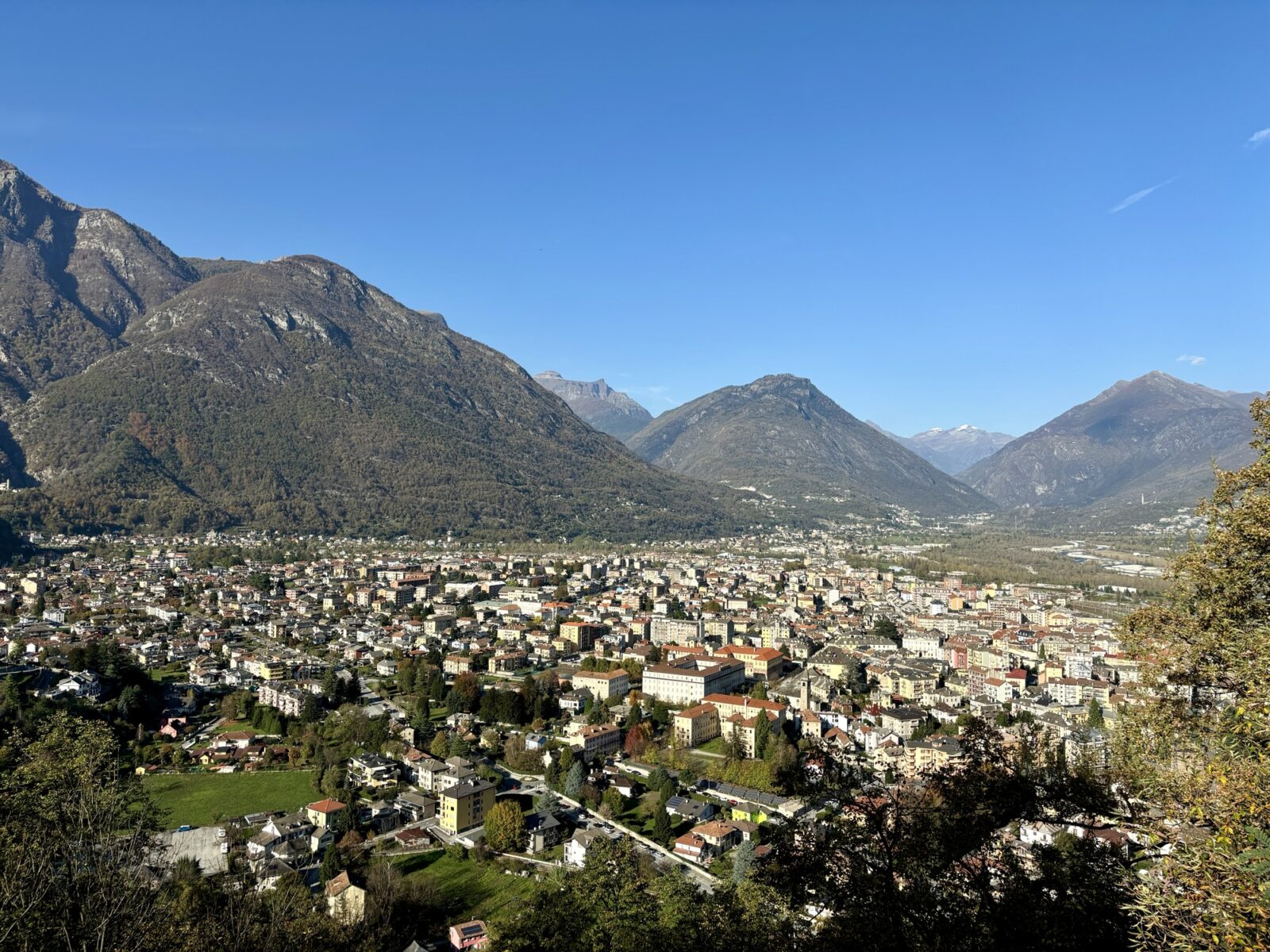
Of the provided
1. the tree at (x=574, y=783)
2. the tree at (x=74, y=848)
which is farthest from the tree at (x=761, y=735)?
the tree at (x=74, y=848)

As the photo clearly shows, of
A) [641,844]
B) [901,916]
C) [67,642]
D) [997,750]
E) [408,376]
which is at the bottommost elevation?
[641,844]

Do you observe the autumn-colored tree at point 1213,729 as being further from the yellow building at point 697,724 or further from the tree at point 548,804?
the yellow building at point 697,724

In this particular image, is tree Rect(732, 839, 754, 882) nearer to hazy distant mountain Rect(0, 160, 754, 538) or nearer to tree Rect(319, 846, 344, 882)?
tree Rect(319, 846, 344, 882)

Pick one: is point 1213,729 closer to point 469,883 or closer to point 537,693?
point 469,883

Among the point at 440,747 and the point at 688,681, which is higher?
the point at 688,681

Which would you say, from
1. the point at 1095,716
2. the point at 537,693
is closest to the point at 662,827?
the point at 537,693

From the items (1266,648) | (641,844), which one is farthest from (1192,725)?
(641,844)

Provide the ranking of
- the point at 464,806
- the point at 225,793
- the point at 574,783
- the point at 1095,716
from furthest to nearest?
the point at 1095,716
the point at 574,783
the point at 225,793
the point at 464,806

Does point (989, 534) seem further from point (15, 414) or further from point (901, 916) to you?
point (15, 414)
